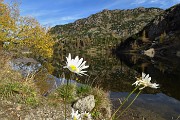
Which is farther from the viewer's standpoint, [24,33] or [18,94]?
[24,33]

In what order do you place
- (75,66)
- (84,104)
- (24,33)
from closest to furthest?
(75,66) < (84,104) < (24,33)

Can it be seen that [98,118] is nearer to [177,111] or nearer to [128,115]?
[128,115]

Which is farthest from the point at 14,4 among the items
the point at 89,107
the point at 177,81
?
the point at 89,107

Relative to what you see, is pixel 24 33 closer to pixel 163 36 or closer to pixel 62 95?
pixel 62 95

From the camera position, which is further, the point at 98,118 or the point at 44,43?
the point at 44,43

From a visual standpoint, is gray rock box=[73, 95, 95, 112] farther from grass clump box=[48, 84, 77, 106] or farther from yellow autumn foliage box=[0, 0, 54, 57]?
yellow autumn foliage box=[0, 0, 54, 57]

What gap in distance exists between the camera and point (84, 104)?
1185 centimetres

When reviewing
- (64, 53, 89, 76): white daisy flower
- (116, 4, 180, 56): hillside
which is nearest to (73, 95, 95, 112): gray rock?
(64, 53, 89, 76): white daisy flower

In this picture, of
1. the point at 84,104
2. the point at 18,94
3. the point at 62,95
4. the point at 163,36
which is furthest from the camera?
the point at 163,36

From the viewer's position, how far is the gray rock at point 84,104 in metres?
11.8

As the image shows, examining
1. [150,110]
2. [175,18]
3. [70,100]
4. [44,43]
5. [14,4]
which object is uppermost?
[175,18]

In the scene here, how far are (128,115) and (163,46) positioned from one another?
11411 cm

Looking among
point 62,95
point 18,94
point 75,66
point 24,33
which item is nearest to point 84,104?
point 62,95

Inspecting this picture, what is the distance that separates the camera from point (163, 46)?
128 m
